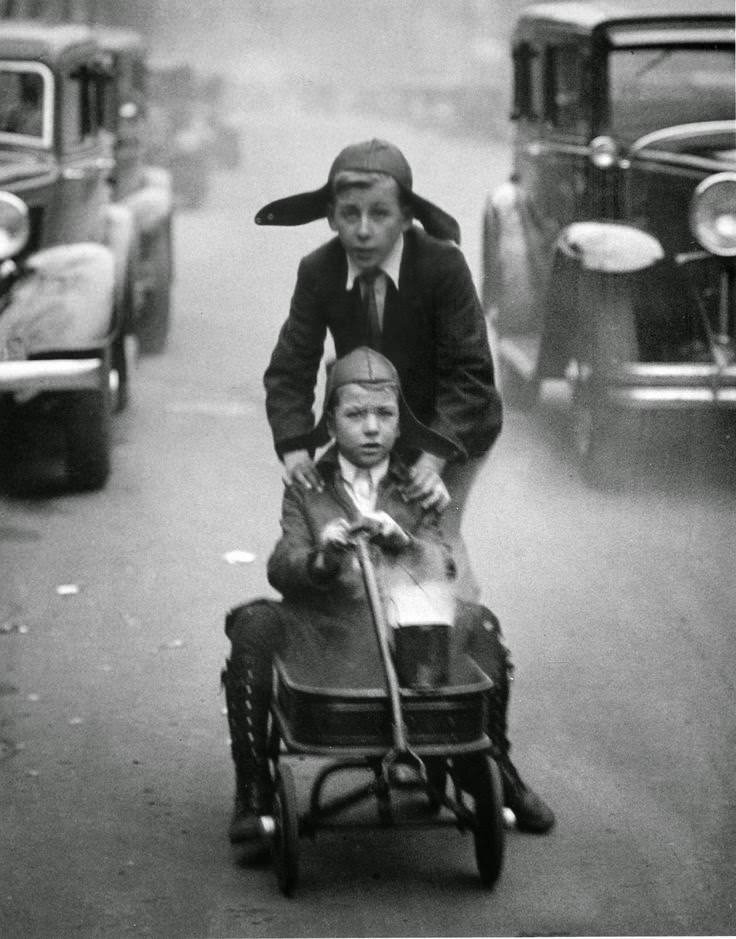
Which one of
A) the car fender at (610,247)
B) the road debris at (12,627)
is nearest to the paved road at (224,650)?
the road debris at (12,627)

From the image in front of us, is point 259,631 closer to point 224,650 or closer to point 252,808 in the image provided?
point 252,808

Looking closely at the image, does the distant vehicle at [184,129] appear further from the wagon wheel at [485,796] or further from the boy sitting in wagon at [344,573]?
the wagon wheel at [485,796]

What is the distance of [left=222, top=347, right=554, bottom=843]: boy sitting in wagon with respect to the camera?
338 cm

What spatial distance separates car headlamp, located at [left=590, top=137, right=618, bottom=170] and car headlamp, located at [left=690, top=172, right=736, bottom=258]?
44cm

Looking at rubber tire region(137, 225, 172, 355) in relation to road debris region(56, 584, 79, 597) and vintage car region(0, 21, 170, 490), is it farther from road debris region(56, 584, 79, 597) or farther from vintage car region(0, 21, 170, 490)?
road debris region(56, 584, 79, 597)

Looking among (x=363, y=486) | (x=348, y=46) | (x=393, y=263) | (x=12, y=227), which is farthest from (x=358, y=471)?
(x=12, y=227)

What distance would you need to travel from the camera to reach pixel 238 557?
4.91 m

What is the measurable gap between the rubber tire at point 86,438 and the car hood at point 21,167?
0.84 meters

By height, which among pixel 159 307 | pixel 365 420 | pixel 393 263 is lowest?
pixel 159 307

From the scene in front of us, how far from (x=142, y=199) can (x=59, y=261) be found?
787mm

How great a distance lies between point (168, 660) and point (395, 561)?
4.23 ft

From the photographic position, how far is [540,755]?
4016mm

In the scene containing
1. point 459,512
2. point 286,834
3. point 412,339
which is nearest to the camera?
point 286,834

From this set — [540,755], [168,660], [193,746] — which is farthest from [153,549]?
[540,755]
